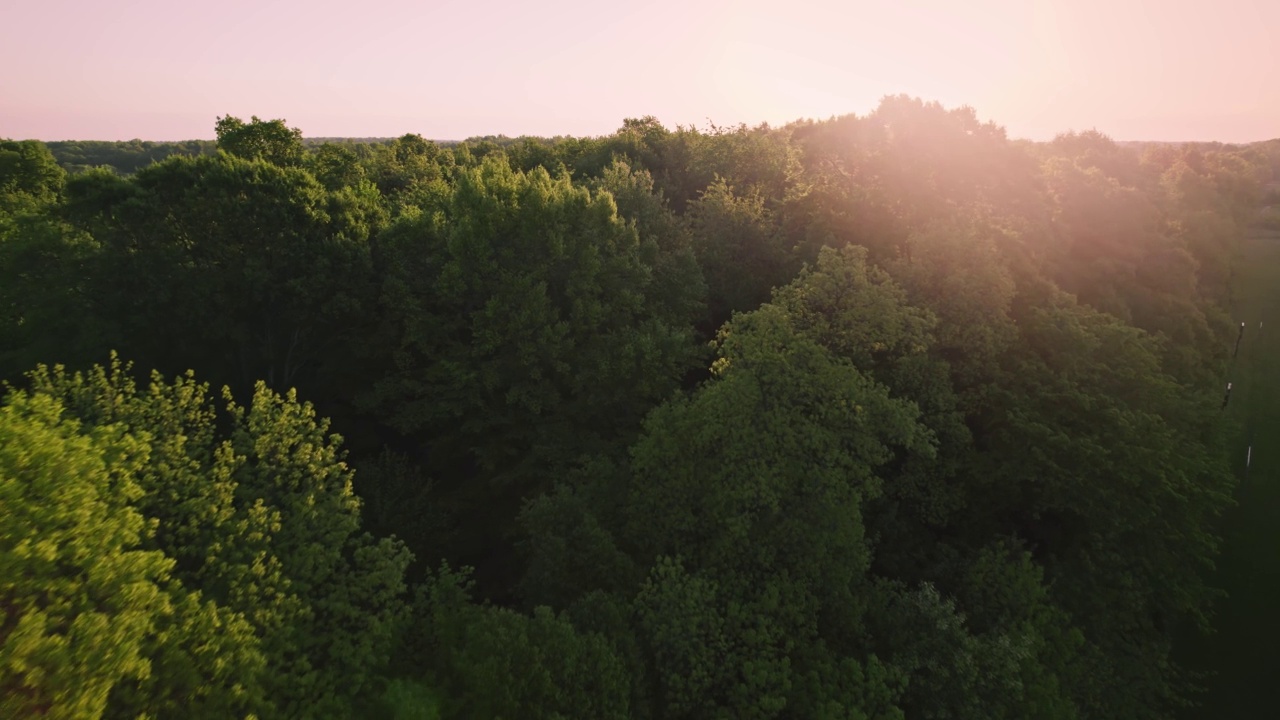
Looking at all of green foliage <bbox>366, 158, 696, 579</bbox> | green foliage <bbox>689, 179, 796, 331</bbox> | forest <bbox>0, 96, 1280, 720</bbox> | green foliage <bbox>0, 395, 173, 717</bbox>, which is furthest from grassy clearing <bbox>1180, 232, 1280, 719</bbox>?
green foliage <bbox>0, 395, 173, 717</bbox>

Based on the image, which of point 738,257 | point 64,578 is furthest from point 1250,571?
point 64,578

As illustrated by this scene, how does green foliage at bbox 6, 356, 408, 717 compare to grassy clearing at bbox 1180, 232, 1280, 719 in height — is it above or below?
Result: above

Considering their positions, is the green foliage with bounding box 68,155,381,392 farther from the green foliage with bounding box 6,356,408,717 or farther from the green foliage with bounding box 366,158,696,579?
the green foliage with bounding box 6,356,408,717

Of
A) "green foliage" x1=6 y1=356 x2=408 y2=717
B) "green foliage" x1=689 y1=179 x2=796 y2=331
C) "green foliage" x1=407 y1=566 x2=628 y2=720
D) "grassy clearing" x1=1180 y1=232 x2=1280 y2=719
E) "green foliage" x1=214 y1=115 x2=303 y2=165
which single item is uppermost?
"green foliage" x1=214 y1=115 x2=303 y2=165

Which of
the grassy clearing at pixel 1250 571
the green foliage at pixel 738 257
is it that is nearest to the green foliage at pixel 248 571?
the green foliage at pixel 738 257

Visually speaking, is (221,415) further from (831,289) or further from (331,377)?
(831,289)

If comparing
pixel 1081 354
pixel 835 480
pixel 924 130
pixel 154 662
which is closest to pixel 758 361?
pixel 835 480
